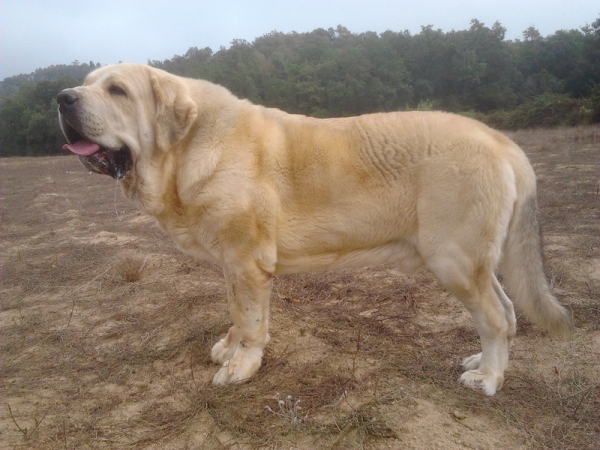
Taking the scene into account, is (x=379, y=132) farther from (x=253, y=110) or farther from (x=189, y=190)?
(x=189, y=190)

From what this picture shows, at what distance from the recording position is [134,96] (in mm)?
2875

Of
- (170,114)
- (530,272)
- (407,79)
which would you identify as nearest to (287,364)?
(530,272)

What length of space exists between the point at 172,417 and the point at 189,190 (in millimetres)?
1498

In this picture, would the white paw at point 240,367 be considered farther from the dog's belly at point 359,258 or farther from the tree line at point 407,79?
the tree line at point 407,79

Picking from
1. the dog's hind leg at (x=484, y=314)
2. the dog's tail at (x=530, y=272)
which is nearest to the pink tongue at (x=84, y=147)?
the dog's hind leg at (x=484, y=314)

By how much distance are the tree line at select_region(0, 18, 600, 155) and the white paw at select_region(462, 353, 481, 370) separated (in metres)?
30.2

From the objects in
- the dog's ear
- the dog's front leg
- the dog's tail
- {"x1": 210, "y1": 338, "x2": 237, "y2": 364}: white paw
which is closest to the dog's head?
the dog's ear

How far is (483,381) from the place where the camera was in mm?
2793

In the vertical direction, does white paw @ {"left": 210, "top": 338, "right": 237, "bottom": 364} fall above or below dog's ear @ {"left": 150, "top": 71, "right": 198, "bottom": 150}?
below

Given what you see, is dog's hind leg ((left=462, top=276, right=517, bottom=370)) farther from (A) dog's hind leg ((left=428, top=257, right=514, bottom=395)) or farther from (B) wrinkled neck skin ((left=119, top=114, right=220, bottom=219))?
(B) wrinkled neck skin ((left=119, top=114, right=220, bottom=219))

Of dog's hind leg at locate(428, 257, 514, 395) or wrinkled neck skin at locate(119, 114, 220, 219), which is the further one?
wrinkled neck skin at locate(119, 114, 220, 219)

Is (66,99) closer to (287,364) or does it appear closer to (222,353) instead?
(222,353)

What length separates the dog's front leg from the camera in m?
2.96

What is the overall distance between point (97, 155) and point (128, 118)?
33 cm
